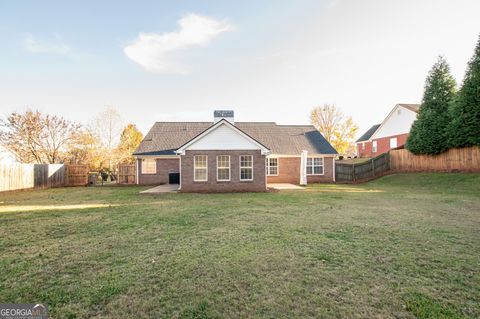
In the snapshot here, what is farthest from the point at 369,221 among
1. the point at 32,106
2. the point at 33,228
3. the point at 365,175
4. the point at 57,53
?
the point at 32,106

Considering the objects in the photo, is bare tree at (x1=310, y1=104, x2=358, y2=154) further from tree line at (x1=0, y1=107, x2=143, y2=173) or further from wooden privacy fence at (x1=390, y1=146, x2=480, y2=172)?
tree line at (x1=0, y1=107, x2=143, y2=173)

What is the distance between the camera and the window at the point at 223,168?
52.5 ft

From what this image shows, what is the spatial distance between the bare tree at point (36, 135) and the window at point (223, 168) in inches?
800

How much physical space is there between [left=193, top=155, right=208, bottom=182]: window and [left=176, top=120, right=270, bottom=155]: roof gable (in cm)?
74

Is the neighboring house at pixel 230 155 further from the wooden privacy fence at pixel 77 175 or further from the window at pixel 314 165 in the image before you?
the wooden privacy fence at pixel 77 175

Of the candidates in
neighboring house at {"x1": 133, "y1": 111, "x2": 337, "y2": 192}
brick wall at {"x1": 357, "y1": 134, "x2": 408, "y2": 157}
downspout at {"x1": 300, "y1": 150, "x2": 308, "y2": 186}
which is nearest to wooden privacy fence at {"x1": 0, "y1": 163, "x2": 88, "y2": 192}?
neighboring house at {"x1": 133, "y1": 111, "x2": 337, "y2": 192}

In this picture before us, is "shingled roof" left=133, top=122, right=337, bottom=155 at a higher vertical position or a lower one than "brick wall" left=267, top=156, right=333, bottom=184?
higher

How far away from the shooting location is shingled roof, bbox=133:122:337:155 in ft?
72.2

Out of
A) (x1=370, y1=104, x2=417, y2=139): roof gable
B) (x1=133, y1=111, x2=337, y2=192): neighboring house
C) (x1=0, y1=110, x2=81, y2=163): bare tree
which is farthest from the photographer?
(x1=370, y1=104, x2=417, y2=139): roof gable

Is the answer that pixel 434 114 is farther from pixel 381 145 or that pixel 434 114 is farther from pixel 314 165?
pixel 381 145

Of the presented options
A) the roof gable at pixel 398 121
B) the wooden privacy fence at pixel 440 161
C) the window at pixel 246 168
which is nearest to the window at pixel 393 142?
the roof gable at pixel 398 121

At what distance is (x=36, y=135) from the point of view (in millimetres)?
23422

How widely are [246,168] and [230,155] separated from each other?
59.8 inches

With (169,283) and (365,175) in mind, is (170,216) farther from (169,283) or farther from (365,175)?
(365,175)
